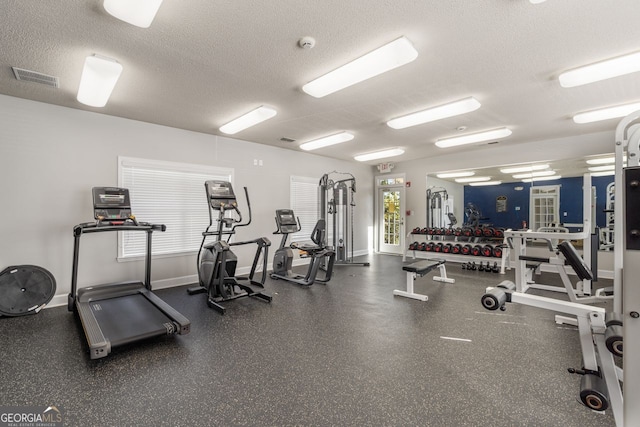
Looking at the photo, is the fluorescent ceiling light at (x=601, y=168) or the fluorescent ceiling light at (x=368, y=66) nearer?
the fluorescent ceiling light at (x=368, y=66)

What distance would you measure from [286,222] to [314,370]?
3.14 meters

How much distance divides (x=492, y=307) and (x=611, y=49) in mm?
2378

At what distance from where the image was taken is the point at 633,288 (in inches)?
52.6

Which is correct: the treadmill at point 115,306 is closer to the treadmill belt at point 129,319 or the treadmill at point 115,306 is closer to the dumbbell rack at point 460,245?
the treadmill belt at point 129,319

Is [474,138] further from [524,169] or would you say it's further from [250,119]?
[250,119]

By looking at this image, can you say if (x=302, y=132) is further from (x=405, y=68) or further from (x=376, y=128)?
(x=405, y=68)

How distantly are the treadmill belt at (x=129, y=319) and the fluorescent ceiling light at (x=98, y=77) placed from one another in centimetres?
230

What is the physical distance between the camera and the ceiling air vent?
2.79m

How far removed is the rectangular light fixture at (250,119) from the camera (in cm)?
382

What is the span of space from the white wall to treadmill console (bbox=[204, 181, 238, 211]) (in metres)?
1.04

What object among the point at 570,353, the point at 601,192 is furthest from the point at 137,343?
the point at 601,192

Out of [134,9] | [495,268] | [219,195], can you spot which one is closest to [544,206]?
[495,268]

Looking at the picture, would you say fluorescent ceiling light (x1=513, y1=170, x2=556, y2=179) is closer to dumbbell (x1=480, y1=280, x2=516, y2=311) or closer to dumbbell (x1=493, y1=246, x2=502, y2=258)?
dumbbell (x1=493, y1=246, x2=502, y2=258)

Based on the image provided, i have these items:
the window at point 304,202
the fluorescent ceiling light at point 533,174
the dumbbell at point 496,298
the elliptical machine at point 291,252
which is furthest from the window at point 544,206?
the dumbbell at point 496,298
